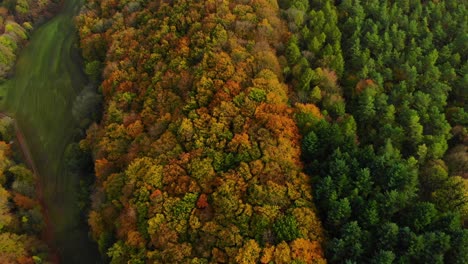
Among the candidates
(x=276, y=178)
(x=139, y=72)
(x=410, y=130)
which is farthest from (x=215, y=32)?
(x=410, y=130)

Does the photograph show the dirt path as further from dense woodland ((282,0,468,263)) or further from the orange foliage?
dense woodland ((282,0,468,263))

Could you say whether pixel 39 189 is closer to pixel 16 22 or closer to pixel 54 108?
pixel 54 108

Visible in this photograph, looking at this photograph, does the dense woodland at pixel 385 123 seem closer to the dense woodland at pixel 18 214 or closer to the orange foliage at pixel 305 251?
the orange foliage at pixel 305 251

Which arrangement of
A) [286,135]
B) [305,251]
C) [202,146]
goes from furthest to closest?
1. [202,146]
2. [286,135]
3. [305,251]

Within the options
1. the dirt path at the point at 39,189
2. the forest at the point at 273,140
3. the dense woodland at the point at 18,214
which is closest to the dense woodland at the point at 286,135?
the forest at the point at 273,140

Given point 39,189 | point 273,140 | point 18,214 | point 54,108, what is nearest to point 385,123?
point 273,140

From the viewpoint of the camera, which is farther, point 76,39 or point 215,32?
point 76,39

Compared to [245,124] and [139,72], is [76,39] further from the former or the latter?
[245,124]
